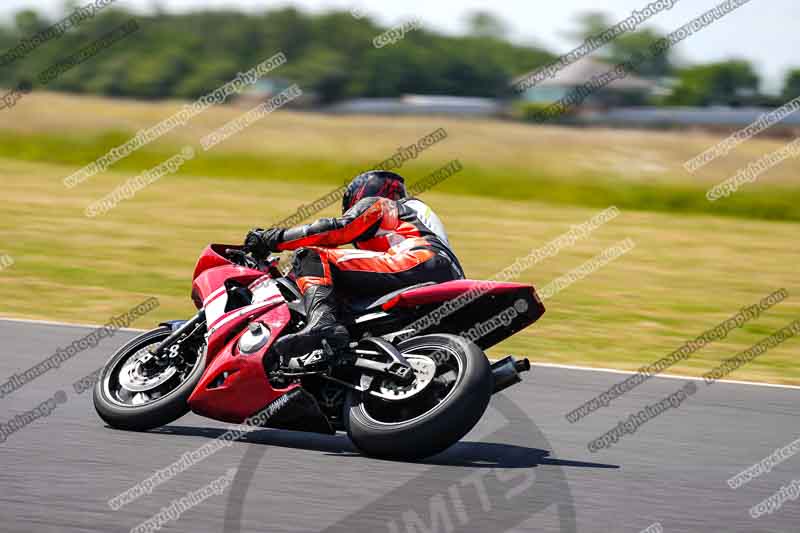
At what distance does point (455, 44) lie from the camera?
70.4 meters

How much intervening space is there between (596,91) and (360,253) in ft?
180

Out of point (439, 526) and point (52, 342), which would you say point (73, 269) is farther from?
point (439, 526)

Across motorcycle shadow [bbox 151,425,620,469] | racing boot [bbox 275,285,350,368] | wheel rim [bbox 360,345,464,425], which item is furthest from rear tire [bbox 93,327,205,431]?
wheel rim [bbox 360,345,464,425]

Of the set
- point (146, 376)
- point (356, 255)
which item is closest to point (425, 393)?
point (356, 255)

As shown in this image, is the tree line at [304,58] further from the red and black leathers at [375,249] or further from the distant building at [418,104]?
the red and black leathers at [375,249]

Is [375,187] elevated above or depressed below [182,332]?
above

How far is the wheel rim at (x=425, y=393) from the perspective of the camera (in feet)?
20.0

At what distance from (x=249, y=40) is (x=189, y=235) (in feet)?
187

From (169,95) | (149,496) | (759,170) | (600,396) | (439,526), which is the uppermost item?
(169,95)

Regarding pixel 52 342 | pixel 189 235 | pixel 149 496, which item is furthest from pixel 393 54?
pixel 149 496

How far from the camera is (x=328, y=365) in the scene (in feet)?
21.0

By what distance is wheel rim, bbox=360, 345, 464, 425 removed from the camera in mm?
6090

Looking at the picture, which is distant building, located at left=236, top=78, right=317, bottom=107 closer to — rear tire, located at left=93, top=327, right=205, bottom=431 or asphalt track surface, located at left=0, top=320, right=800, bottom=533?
asphalt track surface, located at left=0, top=320, right=800, bottom=533

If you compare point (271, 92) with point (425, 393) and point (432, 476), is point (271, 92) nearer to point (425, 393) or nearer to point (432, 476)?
point (425, 393)
